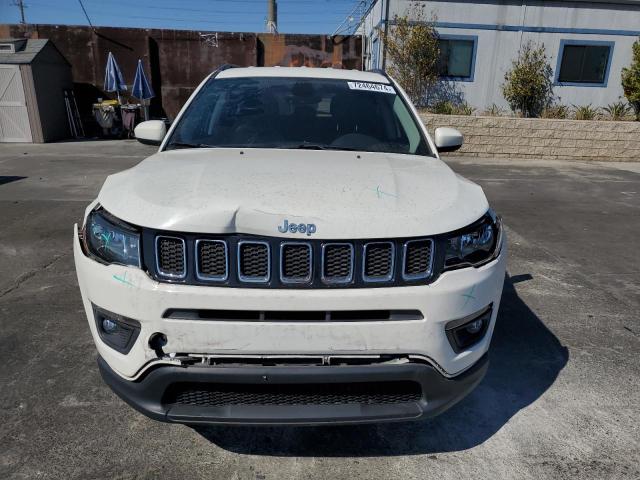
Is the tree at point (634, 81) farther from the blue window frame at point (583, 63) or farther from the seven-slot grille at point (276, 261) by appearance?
the seven-slot grille at point (276, 261)

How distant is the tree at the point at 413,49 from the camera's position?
1373 cm

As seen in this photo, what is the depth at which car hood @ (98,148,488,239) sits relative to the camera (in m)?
1.83

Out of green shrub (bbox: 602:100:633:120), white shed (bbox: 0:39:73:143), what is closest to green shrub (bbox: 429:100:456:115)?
green shrub (bbox: 602:100:633:120)

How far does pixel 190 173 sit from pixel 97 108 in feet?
48.9

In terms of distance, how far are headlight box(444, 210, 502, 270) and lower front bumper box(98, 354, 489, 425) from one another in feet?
1.47

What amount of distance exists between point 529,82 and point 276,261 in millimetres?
14683

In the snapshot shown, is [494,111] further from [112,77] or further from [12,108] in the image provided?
[12,108]

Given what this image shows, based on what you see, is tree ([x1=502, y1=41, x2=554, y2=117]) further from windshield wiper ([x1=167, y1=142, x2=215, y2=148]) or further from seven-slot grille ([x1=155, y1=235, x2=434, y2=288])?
seven-slot grille ([x1=155, y1=235, x2=434, y2=288])

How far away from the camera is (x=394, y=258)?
6.11 feet

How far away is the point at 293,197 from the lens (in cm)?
196

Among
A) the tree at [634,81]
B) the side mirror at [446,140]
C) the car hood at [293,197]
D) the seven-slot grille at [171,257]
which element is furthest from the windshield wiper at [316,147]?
the tree at [634,81]

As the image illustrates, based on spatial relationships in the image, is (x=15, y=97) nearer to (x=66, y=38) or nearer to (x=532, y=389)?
(x=66, y=38)

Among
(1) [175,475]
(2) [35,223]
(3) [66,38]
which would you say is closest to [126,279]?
(1) [175,475]

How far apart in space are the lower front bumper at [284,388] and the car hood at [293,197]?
1.69 feet
